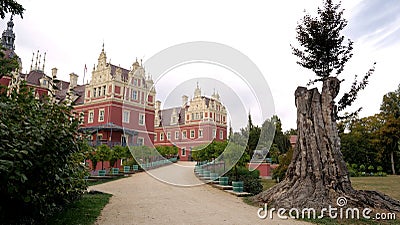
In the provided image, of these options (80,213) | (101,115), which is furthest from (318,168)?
(101,115)

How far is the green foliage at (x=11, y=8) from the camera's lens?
531 centimetres

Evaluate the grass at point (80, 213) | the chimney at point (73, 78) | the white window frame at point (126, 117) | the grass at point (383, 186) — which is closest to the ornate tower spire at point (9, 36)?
the chimney at point (73, 78)

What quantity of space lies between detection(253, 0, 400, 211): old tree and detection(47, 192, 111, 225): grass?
14.8 feet

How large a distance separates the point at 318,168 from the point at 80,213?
20.0ft

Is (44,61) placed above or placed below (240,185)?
above

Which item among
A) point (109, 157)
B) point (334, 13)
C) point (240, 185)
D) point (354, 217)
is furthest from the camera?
point (109, 157)

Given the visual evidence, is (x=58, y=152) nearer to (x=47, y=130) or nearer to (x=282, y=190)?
(x=47, y=130)

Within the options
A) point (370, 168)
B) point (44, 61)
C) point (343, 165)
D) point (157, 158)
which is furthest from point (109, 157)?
point (44, 61)

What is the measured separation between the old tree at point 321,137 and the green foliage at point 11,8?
7337 mm

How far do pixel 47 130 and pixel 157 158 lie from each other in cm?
1912

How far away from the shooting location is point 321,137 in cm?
820

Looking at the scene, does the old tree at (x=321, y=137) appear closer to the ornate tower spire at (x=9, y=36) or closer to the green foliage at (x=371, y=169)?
the green foliage at (x=371, y=169)

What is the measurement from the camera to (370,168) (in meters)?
27.4

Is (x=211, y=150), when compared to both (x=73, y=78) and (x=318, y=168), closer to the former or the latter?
(x=318, y=168)
